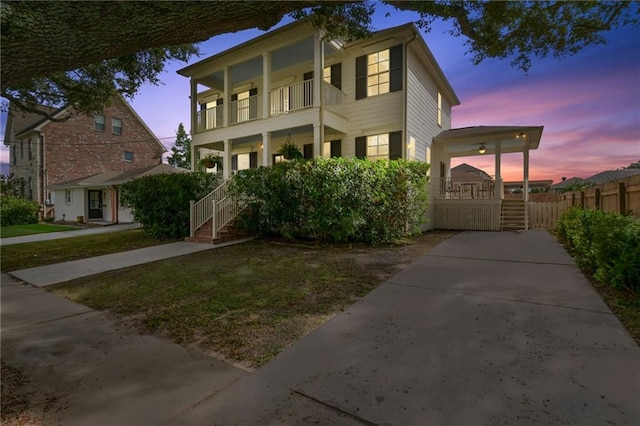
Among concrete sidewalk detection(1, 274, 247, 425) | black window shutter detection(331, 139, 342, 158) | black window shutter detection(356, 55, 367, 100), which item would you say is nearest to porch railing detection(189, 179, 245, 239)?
black window shutter detection(331, 139, 342, 158)

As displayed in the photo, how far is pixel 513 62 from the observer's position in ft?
25.0

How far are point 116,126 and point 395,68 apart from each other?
993 inches

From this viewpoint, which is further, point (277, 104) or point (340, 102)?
point (277, 104)

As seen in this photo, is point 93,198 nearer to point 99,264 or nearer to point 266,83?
point 266,83

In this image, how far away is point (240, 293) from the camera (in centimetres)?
477

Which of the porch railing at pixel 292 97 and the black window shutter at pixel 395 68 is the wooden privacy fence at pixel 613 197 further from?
the porch railing at pixel 292 97

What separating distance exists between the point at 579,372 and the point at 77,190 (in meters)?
→ 27.9

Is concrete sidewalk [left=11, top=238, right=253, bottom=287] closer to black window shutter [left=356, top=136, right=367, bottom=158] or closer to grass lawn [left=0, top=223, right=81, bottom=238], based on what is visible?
black window shutter [left=356, top=136, right=367, bottom=158]

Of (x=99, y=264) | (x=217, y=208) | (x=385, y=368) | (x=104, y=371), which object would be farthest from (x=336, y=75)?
(x=104, y=371)

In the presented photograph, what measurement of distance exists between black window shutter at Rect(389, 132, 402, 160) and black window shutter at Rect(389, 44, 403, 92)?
5.36ft

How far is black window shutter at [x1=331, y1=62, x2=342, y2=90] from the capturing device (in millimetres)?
12664

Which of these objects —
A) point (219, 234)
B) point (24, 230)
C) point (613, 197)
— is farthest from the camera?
point (24, 230)

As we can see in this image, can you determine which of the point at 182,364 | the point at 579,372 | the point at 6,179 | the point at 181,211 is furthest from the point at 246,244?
the point at 6,179

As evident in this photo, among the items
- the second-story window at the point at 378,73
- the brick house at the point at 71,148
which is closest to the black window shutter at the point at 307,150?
the second-story window at the point at 378,73
